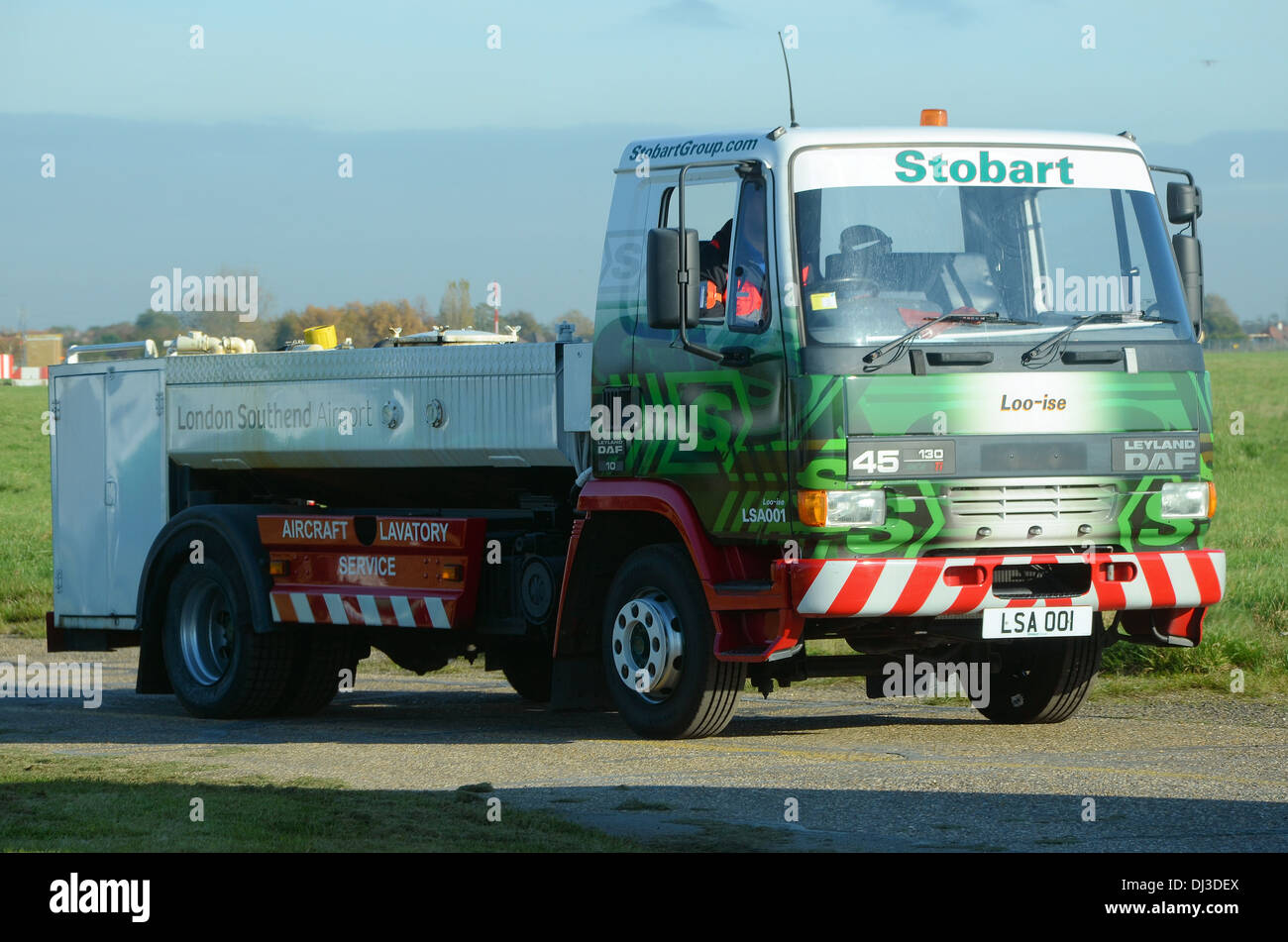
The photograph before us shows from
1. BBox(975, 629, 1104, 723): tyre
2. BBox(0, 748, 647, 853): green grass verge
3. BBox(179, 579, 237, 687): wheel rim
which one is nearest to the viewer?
BBox(0, 748, 647, 853): green grass verge

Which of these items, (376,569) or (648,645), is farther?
(376,569)

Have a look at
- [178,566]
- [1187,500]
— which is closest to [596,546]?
[1187,500]

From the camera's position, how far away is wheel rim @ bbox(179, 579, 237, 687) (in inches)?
536

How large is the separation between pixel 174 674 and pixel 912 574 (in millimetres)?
5993

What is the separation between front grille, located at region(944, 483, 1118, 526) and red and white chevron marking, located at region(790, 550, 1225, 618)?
0.20 meters

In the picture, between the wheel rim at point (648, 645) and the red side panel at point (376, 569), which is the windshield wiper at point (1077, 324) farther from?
the red side panel at point (376, 569)

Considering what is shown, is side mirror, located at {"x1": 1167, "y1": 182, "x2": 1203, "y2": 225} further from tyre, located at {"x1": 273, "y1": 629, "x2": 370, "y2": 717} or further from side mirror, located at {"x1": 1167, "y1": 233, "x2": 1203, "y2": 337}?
tyre, located at {"x1": 273, "y1": 629, "x2": 370, "y2": 717}

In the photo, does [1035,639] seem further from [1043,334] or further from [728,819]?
[728,819]

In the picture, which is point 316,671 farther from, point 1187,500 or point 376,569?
point 1187,500

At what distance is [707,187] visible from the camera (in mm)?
10492

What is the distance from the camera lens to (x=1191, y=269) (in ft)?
35.2

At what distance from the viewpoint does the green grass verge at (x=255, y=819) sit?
24.8 ft

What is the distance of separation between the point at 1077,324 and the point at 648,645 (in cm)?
279

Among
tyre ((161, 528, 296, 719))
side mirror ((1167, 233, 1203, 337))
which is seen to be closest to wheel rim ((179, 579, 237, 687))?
tyre ((161, 528, 296, 719))
